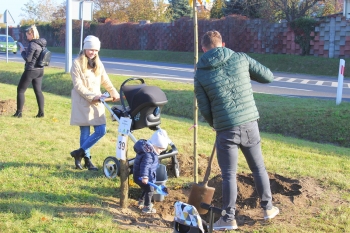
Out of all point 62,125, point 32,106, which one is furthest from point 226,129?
point 32,106

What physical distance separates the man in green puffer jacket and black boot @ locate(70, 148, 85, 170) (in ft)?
8.15

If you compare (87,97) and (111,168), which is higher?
(87,97)

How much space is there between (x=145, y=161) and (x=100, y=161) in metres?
2.04

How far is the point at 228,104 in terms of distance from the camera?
5.05 metres

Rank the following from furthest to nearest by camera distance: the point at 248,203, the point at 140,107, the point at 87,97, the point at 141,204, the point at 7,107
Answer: the point at 7,107 < the point at 87,97 < the point at 140,107 < the point at 248,203 < the point at 141,204

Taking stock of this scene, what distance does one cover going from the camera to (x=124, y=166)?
5691 millimetres

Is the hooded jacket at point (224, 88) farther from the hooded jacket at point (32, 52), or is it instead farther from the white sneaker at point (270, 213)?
the hooded jacket at point (32, 52)

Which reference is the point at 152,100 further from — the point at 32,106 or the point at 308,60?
the point at 308,60

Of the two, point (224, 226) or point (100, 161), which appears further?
point (100, 161)

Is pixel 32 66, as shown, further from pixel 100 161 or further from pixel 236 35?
pixel 236 35

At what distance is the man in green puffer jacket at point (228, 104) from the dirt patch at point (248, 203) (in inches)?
21.7

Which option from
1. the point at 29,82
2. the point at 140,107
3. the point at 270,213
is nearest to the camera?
the point at 270,213

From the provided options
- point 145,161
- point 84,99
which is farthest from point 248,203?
point 84,99

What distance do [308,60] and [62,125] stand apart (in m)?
19.0
